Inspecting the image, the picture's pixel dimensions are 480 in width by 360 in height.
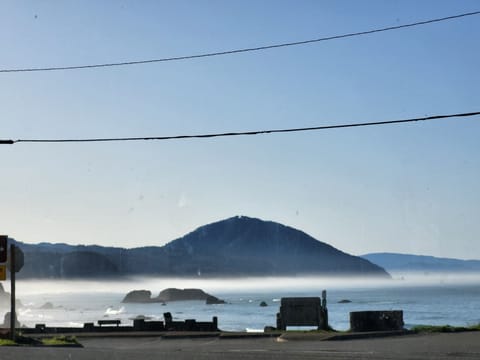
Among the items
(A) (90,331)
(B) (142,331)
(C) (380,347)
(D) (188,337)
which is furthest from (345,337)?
(A) (90,331)

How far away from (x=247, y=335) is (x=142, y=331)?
26.9 feet

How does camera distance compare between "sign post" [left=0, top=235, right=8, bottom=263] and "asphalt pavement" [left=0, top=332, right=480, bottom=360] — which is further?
"sign post" [left=0, top=235, right=8, bottom=263]

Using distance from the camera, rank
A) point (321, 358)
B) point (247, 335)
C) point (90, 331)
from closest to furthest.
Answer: point (321, 358)
point (247, 335)
point (90, 331)

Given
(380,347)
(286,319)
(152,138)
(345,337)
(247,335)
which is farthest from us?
(286,319)

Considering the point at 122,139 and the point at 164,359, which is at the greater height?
the point at 122,139

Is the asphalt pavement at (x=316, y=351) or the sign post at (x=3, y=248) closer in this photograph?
the asphalt pavement at (x=316, y=351)

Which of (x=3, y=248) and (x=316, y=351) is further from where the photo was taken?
(x=3, y=248)

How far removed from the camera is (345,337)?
93.9 feet

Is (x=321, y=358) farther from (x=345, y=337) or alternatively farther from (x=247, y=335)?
(x=247, y=335)

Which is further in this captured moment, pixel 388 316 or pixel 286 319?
pixel 286 319

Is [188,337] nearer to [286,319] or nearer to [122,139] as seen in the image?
[286,319]

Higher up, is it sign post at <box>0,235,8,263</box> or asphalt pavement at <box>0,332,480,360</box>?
sign post at <box>0,235,8,263</box>

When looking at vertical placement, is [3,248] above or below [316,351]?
above

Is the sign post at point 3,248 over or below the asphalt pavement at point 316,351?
over
